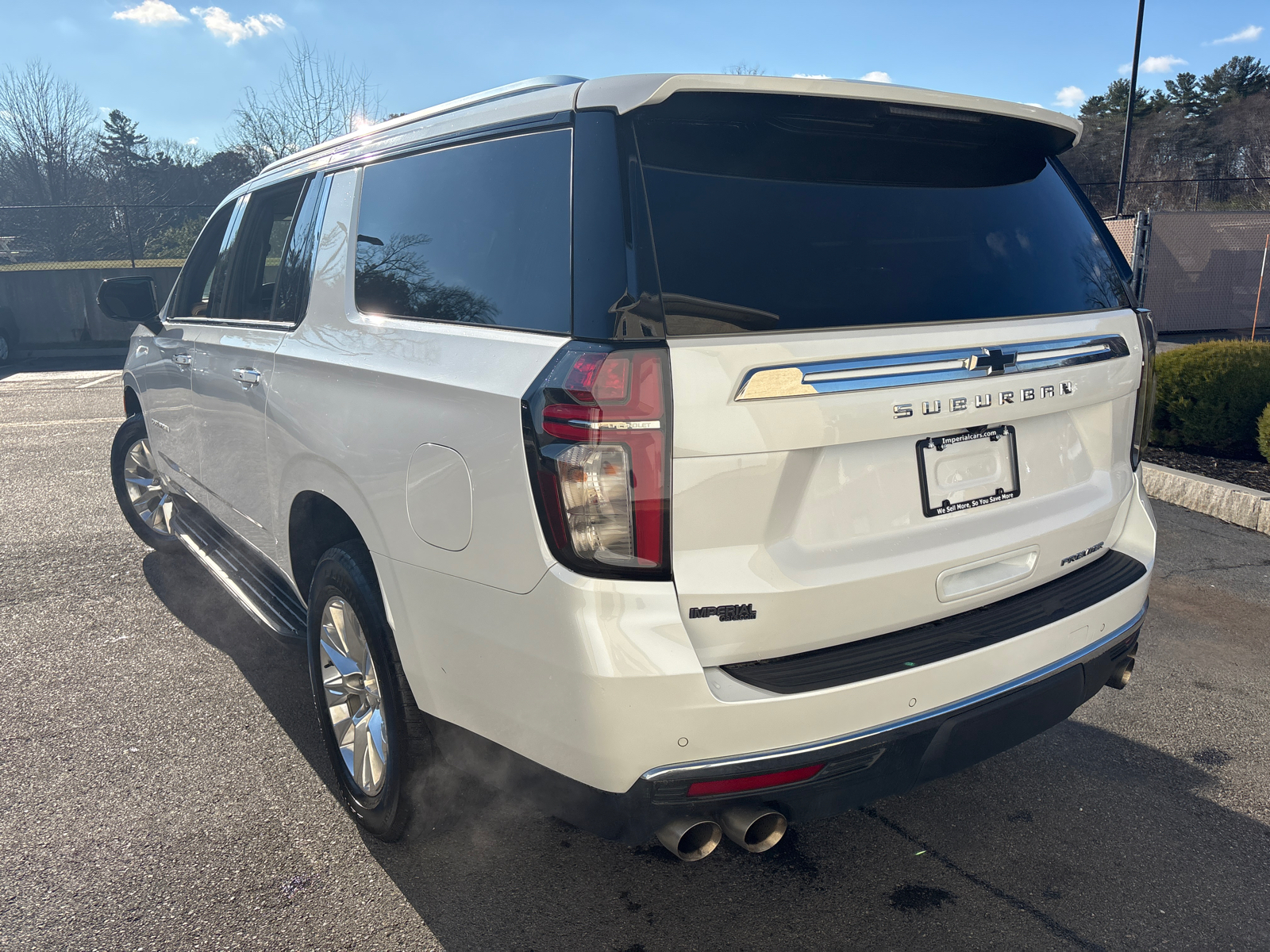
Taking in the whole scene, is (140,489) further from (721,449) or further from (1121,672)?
(1121,672)

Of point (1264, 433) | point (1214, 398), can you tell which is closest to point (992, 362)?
point (1264, 433)

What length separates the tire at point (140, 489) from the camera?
526 centimetres

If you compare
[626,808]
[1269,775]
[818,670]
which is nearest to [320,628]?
[626,808]

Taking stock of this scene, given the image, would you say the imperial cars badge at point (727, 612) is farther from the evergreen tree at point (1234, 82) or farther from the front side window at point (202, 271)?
the evergreen tree at point (1234, 82)

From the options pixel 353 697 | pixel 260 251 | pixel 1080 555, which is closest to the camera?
pixel 1080 555

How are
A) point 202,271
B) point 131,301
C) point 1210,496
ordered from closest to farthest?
point 202,271 < point 131,301 < point 1210,496

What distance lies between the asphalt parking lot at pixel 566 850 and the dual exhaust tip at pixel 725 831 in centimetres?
46

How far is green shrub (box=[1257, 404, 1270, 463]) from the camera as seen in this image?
6.72 m

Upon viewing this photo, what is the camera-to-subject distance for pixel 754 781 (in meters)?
1.92

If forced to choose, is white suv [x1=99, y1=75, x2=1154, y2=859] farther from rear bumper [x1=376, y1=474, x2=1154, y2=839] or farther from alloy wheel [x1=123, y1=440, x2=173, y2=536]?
alloy wheel [x1=123, y1=440, x2=173, y2=536]

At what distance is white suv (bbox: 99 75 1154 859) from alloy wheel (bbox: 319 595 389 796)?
2 cm

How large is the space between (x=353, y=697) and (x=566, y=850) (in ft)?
2.52

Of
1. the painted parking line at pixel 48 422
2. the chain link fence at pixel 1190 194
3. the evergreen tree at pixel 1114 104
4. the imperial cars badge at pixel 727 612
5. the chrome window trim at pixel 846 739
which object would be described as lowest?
the painted parking line at pixel 48 422

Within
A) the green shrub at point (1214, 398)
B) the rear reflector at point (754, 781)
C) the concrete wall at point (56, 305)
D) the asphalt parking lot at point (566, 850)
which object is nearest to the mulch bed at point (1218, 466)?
the green shrub at point (1214, 398)
